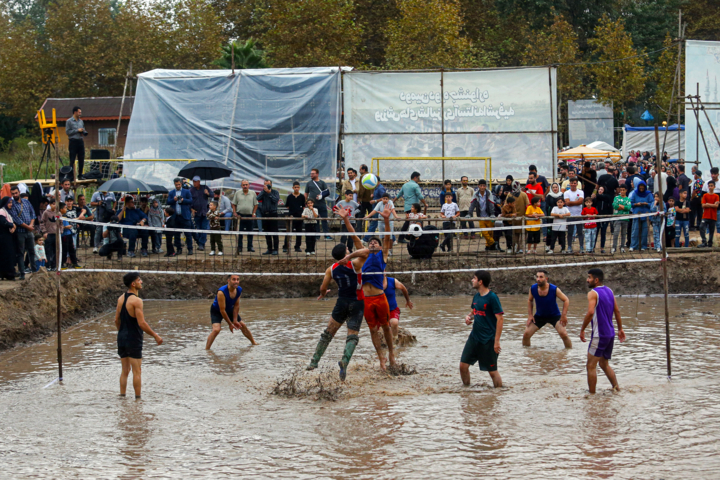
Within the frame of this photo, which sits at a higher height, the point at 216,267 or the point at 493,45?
the point at 493,45

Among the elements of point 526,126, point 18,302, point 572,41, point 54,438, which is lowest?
point 54,438

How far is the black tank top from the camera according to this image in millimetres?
9305

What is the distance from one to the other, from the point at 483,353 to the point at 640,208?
9.47 metres

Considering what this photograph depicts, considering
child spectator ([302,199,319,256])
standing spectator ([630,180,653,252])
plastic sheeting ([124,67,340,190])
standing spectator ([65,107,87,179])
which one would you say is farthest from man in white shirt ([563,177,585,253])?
standing spectator ([65,107,87,179])

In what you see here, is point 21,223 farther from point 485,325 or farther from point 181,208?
point 485,325

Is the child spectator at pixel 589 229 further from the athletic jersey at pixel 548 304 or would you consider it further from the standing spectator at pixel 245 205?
the standing spectator at pixel 245 205

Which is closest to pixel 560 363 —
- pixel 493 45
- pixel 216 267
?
pixel 216 267

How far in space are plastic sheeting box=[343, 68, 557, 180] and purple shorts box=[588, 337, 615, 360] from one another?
12.9m

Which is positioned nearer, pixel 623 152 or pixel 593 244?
pixel 593 244

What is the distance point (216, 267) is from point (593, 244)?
29.1 feet

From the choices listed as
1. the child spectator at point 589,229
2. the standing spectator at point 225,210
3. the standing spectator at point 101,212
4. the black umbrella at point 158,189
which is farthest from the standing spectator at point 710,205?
the standing spectator at point 101,212

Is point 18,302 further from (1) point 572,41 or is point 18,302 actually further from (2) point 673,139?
(1) point 572,41

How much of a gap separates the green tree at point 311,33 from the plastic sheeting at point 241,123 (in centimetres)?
1398

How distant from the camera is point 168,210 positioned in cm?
1867
